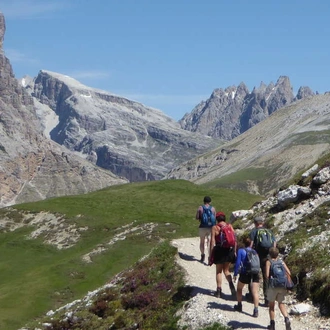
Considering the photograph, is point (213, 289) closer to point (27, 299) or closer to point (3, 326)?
point (3, 326)

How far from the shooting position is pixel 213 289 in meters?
27.1

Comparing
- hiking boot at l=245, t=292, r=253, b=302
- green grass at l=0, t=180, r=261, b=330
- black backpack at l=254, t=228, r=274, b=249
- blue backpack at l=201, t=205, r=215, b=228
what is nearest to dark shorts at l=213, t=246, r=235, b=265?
black backpack at l=254, t=228, r=274, b=249

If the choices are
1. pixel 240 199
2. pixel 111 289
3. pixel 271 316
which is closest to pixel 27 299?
pixel 111 289

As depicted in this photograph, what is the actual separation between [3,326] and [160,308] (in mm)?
24553

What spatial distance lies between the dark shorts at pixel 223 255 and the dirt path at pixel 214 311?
2.00 metres

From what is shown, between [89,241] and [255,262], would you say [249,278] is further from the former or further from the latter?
[89,241]

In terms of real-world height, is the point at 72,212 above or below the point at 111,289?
above

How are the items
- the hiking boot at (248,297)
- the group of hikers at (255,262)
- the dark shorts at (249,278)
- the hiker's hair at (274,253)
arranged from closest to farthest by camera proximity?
the group of hikers at (255,262) → the hiker's hair at (274,253) → the dark shorts at (249,278) → the hiking boot at (248,297)

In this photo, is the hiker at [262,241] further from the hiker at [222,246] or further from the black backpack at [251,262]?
the hiker at [222,246]

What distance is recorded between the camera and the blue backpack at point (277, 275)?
68.2 ft

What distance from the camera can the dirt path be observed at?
22.2 metres

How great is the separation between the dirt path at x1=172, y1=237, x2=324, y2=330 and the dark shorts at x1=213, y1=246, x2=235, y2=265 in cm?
200

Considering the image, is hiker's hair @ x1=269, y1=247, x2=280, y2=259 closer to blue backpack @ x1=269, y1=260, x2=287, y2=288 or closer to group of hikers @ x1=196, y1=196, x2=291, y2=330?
group of hikers @ x1=196, y1=196, x2=291, y2=330

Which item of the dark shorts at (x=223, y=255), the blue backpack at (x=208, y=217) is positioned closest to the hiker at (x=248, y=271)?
the dark shorts at (x=223, y=255)
